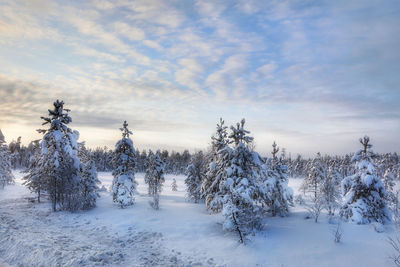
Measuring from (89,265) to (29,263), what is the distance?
2.72 metres

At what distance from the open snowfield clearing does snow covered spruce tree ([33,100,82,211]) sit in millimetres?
2633

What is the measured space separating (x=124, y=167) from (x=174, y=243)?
13309mm

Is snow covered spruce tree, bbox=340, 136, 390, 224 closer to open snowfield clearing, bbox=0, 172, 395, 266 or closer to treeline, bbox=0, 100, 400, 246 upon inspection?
treeline, bbox=0, 100, 400, 246

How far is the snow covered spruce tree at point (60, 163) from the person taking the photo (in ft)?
61.9

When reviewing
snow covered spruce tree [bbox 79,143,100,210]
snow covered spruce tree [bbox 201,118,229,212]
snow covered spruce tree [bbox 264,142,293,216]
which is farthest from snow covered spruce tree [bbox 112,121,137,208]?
snow covered spruce tree [bbox 264,142,293,216]

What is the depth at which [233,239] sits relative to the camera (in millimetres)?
12039

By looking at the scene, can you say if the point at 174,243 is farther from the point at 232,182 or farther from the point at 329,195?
the point at 329,195

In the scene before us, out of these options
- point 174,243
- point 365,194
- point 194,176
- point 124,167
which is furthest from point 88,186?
point 365,194

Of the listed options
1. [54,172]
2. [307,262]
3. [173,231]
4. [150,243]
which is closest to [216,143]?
[173,231]

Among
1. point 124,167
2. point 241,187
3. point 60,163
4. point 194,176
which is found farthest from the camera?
point 194,176

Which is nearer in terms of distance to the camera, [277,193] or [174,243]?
[174,243]

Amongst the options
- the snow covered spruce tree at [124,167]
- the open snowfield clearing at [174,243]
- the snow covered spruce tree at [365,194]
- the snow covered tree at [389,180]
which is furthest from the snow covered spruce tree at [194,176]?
the snow covered tree at [389,180]

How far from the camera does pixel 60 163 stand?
19.3 m

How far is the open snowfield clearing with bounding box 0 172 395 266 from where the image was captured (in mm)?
9844
